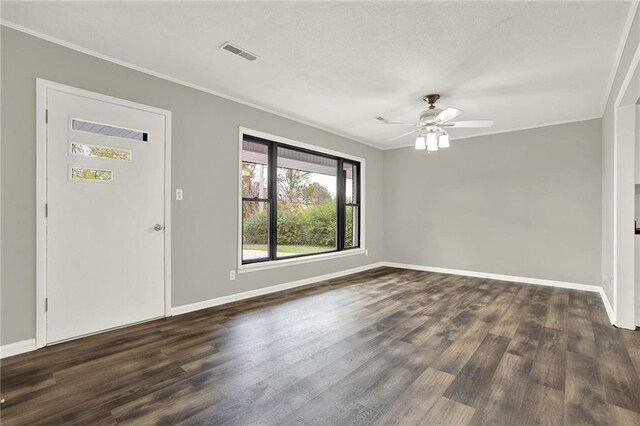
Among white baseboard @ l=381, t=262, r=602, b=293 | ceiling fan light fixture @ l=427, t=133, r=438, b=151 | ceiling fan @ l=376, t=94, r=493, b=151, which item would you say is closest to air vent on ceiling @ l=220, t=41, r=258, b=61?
ceiling fan @ l=376, t=94, r=493, b=151

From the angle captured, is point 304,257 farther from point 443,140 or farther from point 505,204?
point 505,204

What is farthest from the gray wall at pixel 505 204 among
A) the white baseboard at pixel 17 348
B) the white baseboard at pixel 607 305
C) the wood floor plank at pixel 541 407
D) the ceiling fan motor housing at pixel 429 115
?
the white baseboard at pixel 17 348

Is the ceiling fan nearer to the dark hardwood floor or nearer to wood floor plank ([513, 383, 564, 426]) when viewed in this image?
the dark hardwood floor

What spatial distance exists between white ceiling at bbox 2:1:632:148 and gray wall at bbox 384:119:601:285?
3.59 feet

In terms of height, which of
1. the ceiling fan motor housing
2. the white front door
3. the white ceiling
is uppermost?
the white ceiling

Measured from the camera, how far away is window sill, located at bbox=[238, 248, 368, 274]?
433 cm

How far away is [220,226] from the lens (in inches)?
157

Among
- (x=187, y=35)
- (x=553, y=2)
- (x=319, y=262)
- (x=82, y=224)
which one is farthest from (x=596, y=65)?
(x=82, y=224)

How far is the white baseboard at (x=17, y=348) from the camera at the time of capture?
2496mm

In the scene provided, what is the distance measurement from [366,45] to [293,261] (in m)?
3.24

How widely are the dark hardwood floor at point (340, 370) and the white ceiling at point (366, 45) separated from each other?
2.63 metres

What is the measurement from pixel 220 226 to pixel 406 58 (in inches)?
112

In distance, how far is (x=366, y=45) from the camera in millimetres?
2801

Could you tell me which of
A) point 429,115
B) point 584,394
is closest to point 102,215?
point 429,115
